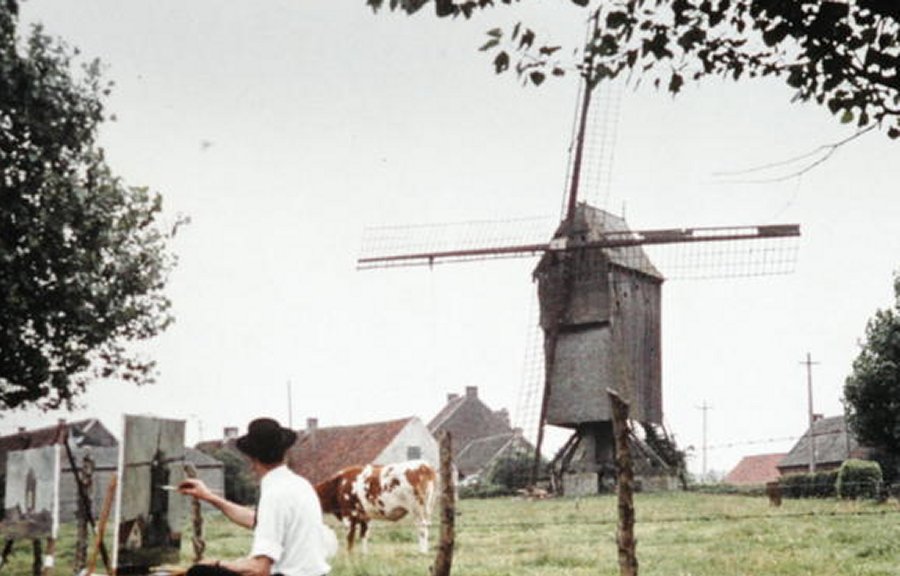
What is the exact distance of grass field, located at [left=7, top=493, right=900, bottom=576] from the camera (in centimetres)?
1284

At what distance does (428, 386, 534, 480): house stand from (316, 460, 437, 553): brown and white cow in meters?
46.7

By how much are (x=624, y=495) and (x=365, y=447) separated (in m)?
47.5

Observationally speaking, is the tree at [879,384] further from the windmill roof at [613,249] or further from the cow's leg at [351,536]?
the cow's leg at [351,536]

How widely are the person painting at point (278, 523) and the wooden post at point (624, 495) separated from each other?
4.22 m

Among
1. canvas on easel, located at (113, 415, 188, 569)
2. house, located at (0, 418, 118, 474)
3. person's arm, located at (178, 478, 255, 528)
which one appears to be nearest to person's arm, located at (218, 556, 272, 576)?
person's arm, located at (178, 478, 255, 528)

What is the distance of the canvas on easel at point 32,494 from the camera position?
39.5 feet

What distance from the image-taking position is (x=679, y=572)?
1252 cm

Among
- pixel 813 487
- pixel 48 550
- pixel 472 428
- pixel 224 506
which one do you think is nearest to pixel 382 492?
pixel 48 550

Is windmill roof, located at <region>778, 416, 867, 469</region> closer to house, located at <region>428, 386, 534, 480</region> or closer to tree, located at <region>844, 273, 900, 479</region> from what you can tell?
house, located at <region>428, 386, 534, 480</region>

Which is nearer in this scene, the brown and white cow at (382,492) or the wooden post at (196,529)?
the wooden post at (196,529)

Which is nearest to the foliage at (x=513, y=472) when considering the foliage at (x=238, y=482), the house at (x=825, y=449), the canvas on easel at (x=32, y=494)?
the foliage at (x=238, y=482)

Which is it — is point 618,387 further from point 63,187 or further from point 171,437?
point 171,437

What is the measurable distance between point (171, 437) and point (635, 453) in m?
34.2

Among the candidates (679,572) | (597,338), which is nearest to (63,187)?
(679,572)
